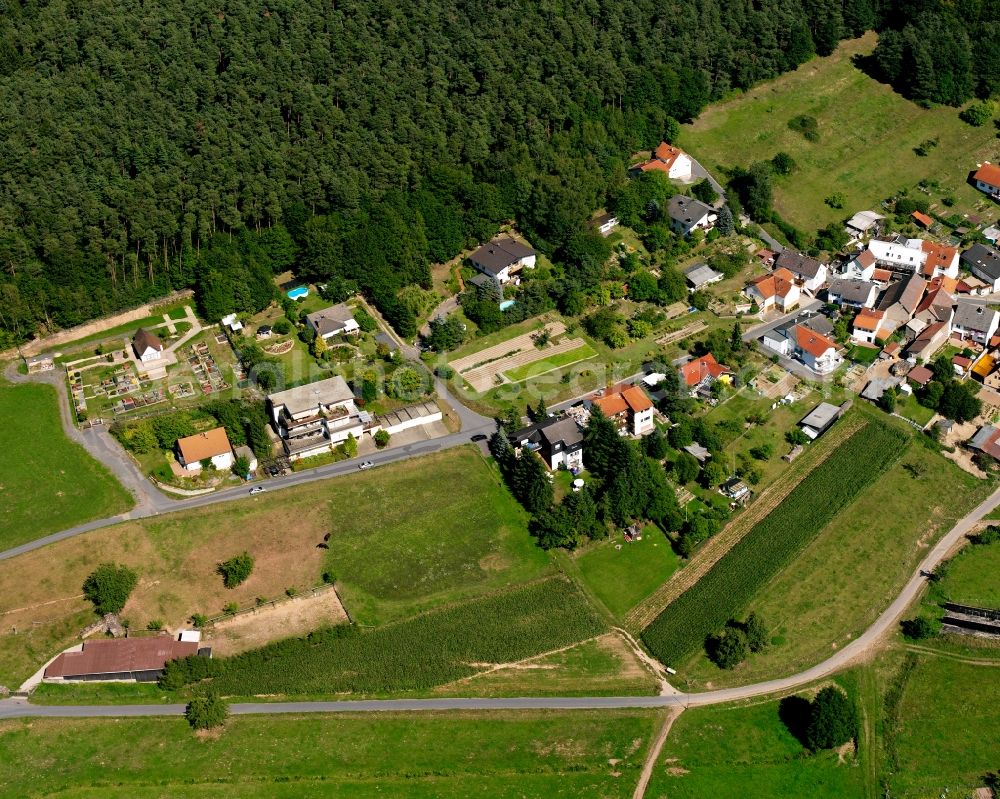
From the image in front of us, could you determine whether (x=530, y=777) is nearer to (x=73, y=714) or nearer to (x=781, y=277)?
(x=73, y=714)

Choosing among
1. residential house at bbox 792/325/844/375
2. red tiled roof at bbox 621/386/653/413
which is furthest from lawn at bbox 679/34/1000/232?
red tiled roof at bbox 621/386/653/413

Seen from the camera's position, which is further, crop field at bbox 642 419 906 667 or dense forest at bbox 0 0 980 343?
dense forest at bbox 0 0 980 343

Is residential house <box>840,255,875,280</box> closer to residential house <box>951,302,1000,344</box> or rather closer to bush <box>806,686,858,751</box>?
residential house <box>951,302,1000,344</box>

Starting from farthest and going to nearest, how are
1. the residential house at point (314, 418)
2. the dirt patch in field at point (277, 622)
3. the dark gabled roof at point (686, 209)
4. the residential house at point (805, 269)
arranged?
the dark gabled roof at point (686, 209)
the residential house at point (805, 269)
the residential house at point (314, 418)
the dirt patch in field at point (277, 622)

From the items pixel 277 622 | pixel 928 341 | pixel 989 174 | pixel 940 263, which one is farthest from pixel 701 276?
pixel 277 622

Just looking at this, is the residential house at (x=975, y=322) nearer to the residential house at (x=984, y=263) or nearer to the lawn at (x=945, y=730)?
the residential house at (x=984, y=263)

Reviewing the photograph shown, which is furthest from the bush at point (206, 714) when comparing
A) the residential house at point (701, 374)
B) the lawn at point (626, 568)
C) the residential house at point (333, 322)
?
the residential house at point (701, 374)
